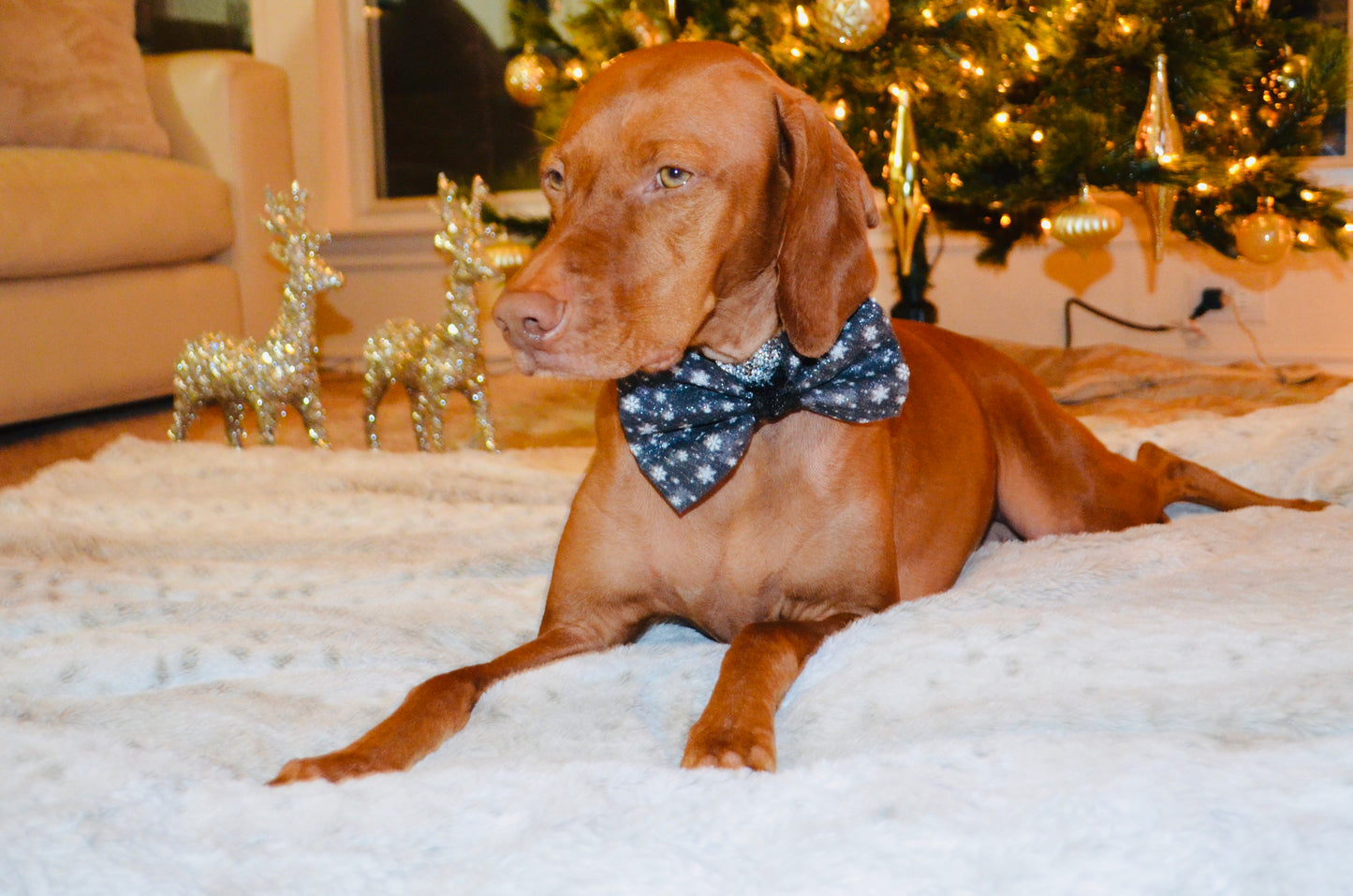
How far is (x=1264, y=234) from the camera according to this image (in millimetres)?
3557

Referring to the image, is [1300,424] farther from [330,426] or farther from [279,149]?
[279,149]

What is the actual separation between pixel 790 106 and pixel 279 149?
389 cm

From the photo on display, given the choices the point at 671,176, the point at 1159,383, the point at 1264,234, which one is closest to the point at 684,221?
the point at 671,176

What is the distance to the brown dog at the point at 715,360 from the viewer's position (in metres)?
1.40

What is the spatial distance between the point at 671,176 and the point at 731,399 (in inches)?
12.5

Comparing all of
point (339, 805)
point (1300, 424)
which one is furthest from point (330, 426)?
point (339, 805)

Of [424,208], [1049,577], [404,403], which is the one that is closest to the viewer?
[1049,577]

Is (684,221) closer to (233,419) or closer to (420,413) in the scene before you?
(420,413)

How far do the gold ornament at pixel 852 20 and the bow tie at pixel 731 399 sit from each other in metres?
1.82

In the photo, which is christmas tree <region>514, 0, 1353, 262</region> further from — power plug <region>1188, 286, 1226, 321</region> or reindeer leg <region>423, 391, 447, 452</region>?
reindeer leg <region>423, 391, 447, 452</region>

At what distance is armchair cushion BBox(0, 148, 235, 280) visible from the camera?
3.80 m

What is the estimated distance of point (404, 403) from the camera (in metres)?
4.64

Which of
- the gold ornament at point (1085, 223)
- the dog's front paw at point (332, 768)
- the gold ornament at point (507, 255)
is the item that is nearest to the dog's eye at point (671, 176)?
the dog's front paw at point (332, 768)

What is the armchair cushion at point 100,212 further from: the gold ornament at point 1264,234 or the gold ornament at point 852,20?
the gold ornament at point 1264,234
